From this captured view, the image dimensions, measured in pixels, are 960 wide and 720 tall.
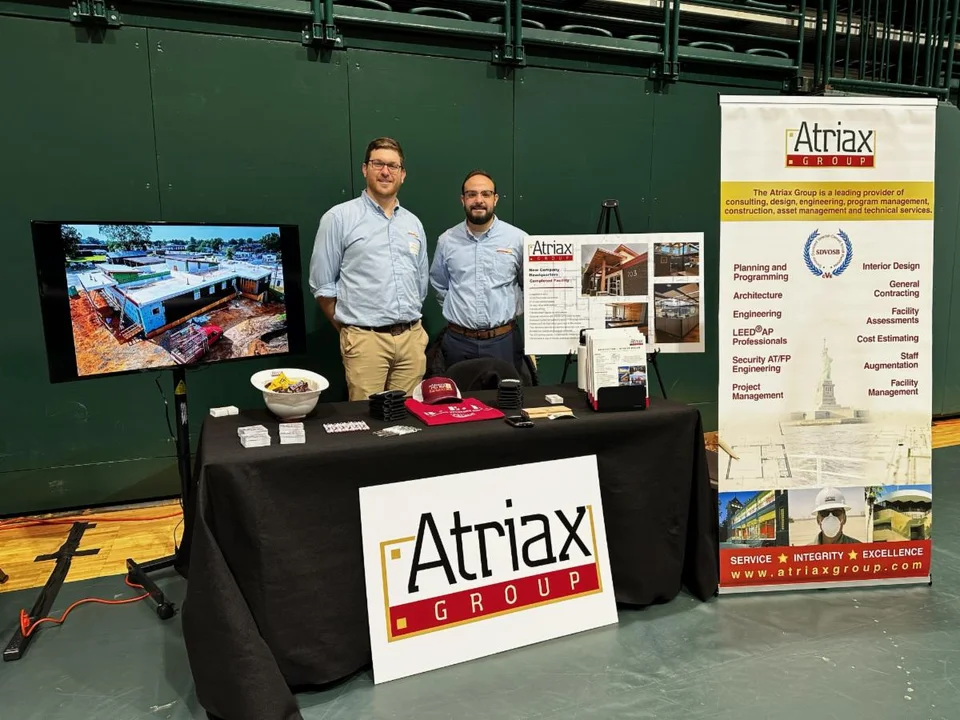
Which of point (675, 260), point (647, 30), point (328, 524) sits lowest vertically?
point (328, 524)

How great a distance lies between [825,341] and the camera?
242 cm

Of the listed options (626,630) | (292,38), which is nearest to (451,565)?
(626,630)

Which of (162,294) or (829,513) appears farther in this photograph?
(829,513)

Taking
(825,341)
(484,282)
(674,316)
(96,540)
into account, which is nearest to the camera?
(825,341)

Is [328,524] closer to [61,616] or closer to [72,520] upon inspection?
[61,616]

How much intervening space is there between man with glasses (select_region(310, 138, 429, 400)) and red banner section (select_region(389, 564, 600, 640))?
139 centimetres

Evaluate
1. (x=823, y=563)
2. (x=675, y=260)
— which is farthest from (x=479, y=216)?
(x=823, y=563)

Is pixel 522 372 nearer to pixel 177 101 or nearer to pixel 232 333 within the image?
pixel 232 333

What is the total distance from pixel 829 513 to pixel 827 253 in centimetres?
98

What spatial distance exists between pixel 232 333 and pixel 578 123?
8.98 feet

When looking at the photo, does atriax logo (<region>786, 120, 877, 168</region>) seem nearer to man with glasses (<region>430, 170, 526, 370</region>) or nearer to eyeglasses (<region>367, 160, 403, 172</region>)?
man with glasses (<region>430, 170, 526, 370</region>)

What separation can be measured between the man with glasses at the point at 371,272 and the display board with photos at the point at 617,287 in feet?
2.20

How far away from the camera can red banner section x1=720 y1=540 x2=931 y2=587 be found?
2.43 meters

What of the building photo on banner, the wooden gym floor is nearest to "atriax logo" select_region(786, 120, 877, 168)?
the building photo on banner
